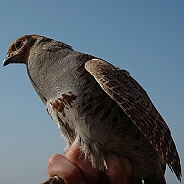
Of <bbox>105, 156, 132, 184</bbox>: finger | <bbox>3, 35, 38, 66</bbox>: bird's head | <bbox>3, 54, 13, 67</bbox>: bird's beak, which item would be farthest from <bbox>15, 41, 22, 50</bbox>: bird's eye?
<bbox>105, 156, 132, 184</bbox>: finger

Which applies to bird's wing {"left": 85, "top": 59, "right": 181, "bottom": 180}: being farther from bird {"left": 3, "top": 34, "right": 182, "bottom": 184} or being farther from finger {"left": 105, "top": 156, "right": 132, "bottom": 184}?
finger {"left": 105, "top": 156, "right": 132, "bottom": 184}

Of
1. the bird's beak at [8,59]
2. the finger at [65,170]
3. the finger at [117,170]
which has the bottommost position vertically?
the finger at [117,170]

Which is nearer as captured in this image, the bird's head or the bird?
the bird

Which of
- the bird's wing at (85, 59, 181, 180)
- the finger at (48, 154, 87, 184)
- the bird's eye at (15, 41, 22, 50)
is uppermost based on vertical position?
the bird's eye at (15, 41, 22, 50)

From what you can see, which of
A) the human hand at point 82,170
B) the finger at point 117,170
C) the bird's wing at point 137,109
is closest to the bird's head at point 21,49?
the bird's wing at point 137,109

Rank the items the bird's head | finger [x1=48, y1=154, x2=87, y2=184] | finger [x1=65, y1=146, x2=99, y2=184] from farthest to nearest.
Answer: the bird's head → finger [x1=65, y1=146, x2=99, y2=184] → finger [x1=48, y1=154, x2=87, y2=184]

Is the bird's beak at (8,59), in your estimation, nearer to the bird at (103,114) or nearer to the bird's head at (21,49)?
the bird's head at (21,49)
